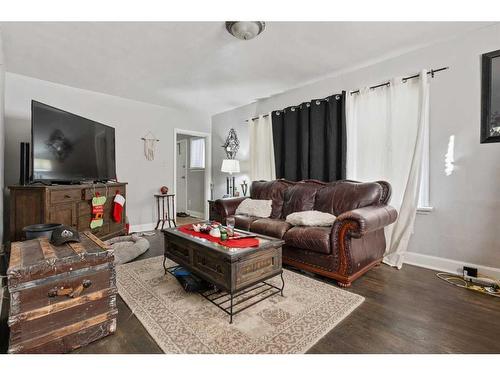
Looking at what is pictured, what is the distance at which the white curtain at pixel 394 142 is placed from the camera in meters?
2.62

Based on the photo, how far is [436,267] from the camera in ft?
8.34

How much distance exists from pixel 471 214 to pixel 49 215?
13.9 ft

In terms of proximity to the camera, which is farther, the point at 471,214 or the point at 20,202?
the point at 20,202

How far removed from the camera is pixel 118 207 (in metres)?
3.47

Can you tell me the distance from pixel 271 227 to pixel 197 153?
406cm

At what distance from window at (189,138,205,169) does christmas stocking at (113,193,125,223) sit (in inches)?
101

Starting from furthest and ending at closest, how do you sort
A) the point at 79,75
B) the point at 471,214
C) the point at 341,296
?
1. the point at 79,75
2. the point at 471,214
3. the point at 341,296

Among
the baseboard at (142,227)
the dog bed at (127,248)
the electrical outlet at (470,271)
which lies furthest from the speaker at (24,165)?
the electrical outlet at (470,271)

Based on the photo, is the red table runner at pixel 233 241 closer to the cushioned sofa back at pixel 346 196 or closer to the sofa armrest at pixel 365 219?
the sofa armrest at pixel 365 219

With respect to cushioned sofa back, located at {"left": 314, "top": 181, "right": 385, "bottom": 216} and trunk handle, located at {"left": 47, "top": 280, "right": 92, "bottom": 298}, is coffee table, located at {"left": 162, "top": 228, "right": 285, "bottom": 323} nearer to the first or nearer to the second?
trunk handle, located at {"left": 47, "top": 280, "right": 92, "bottom": 298}

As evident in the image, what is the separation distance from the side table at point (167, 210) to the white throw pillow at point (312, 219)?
2.87 m
